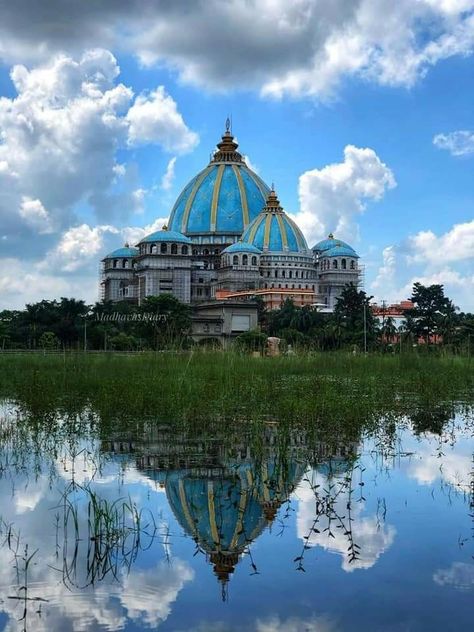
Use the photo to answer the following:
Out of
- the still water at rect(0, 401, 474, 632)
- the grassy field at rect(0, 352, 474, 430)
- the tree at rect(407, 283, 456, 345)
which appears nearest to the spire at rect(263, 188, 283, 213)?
the tree at rect(407, 283, 456, 345)

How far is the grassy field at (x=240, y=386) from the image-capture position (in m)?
13.3

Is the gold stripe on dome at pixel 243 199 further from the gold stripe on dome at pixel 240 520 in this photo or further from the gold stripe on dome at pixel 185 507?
the gold stripe on dome at pixel 240 520

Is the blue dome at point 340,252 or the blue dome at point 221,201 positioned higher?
the blue dome at point 221,201

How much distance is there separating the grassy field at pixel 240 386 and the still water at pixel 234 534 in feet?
8.29

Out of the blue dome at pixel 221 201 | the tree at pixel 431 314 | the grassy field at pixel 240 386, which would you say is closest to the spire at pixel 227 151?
the blue dome at pixel 221 201

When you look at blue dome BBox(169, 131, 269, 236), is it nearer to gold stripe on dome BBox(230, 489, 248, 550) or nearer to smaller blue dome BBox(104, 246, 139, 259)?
smaller blue dome BBox(104, 246, 139, 259)

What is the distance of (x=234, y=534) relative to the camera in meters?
6.38

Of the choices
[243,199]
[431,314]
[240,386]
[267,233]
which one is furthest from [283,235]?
[240,386]

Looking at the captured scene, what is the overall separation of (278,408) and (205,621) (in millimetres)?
8810

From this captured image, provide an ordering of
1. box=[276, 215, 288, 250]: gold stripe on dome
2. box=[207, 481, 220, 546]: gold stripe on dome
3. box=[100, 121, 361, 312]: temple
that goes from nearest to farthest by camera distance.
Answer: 1. box=[207, 481, 220, 546]: gold stripe on dome
2. box=[100, 121, 361, 312]: temple
3. box=[276, 215, 288, 250]: gold stripe on dome

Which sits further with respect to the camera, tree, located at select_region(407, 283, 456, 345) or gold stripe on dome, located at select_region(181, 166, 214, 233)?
gold stripe on dome, located at select_region(181, 166, 214, 233)

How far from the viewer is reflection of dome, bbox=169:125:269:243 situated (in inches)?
3196

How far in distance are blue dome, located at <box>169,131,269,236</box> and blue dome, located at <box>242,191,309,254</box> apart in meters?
3.82

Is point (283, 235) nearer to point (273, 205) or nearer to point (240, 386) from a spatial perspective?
point (273, 205)
